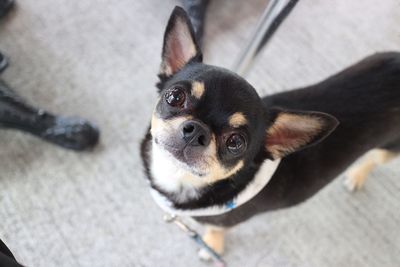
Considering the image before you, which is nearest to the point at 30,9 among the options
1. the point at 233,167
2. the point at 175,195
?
the point at 175,195

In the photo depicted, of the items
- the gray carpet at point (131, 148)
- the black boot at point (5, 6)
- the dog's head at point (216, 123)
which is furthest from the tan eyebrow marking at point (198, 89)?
the black boot at point (5, 6)

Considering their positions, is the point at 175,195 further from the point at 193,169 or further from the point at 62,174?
the point at 62,174

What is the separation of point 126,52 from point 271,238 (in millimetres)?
953

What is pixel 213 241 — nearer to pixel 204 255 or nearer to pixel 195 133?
pixel 204 255

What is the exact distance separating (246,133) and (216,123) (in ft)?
0.24

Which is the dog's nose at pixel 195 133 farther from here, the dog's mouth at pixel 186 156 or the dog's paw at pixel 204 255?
the dog's paw at pixel 204 255

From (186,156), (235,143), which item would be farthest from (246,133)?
(186,156)

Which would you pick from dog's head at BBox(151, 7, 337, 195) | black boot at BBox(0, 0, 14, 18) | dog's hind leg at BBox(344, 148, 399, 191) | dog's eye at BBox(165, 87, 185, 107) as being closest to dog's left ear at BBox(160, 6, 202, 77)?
dog's head at BBox(151, 7, 337, 195)

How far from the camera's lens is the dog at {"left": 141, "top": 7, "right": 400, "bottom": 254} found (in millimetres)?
928

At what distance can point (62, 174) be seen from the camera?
1.48 meters

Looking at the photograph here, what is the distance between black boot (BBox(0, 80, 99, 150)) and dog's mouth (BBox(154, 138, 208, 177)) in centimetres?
59

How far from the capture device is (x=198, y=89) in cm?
93

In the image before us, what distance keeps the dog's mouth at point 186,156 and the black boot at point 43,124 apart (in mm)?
587

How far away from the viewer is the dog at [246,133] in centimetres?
93
